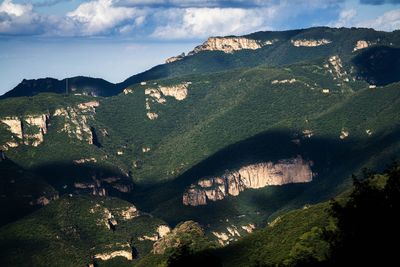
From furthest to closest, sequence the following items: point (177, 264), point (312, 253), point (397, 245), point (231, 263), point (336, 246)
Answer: point (231, 263), point (312, 253), point (177, 264), point (336, 246), point (397, 245)

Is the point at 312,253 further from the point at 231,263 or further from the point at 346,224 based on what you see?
the point at 346,224

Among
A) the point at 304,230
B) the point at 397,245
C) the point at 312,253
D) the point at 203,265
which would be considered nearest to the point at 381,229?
the point at 397,245

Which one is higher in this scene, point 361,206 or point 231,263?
point 361,206

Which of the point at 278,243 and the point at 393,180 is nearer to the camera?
the point at 393,180

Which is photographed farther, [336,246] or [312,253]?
[312,253]

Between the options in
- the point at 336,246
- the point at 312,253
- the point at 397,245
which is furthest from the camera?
the point at 312,253

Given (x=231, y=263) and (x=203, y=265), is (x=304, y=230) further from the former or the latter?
(x=203, y=265)

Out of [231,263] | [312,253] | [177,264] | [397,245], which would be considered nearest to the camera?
[397,245]

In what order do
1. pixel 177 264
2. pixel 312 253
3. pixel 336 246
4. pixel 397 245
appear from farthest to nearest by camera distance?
pixel 312 253, pixel 177 264, pixel 336 246, pixel 397 245

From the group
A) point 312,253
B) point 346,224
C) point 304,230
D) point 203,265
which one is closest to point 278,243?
point 304,230
